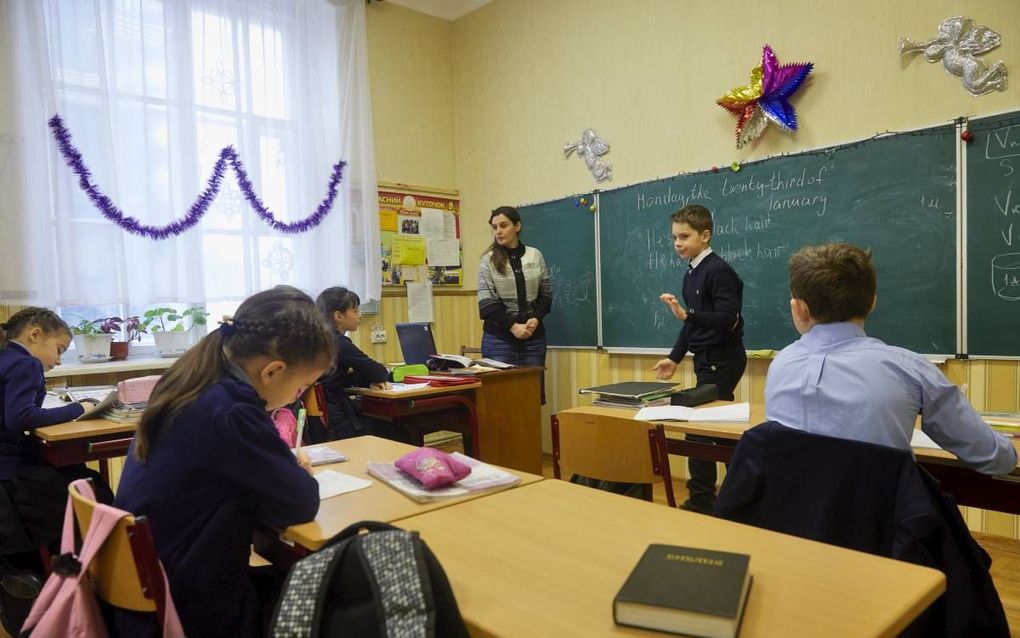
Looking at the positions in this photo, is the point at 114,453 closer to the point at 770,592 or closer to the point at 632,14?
the point at 770,592

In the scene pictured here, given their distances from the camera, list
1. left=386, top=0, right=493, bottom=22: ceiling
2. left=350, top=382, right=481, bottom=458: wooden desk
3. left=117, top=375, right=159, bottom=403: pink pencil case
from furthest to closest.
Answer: left=386, top=0, right=493, bottom=22: ceiling < left=350, top=382, right=481, bottom=458: wooden desk < left=117, top=375, right=159, bottom=403: pink pencil case

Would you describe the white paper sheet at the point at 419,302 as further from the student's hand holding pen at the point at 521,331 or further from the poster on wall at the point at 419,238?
the student's hand holding pen at the point at 521,331

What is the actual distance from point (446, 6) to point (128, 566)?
521 centimetres

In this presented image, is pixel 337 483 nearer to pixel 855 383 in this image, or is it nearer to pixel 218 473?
pixel 218 473

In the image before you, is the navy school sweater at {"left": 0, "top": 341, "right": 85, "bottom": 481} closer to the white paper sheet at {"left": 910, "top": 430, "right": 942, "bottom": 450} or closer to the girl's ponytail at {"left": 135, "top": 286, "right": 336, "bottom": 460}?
the girl's ponytail at {"left": 135, "top": 286, "right": 336, "bottom": 460}

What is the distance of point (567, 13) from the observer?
4.74 meters

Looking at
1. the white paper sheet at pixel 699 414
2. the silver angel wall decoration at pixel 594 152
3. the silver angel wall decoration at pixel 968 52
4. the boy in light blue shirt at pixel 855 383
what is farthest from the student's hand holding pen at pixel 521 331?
the boy in light blue shirt at pixel 855 383

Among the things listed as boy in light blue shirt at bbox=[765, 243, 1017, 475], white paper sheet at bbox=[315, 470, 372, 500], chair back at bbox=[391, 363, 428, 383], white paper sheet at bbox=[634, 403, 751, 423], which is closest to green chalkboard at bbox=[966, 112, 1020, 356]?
white paper sheet at bbox=[634, 403, 751, 423]

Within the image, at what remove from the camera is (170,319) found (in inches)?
159

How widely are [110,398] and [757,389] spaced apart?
3.12 m

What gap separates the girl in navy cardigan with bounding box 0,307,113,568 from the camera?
2.43 metres

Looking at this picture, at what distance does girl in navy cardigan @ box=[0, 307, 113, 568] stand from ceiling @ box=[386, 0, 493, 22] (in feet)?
12.0

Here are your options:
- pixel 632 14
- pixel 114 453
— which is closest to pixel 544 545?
pixel 114 453

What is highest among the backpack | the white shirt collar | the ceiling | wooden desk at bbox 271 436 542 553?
the ceiling
